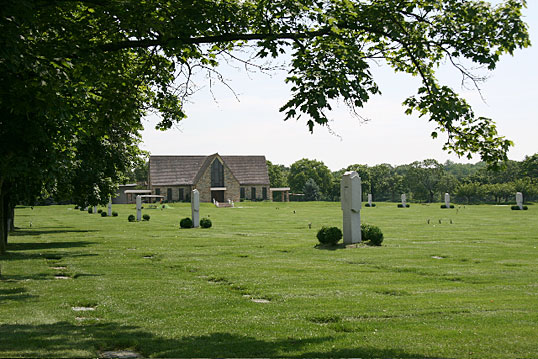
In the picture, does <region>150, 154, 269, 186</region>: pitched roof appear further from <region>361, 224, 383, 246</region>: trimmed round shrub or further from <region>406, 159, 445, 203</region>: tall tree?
<region>361, 224, 383, 246</region>: trimmed round shrub

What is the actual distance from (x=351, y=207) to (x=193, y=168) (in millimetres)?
80178

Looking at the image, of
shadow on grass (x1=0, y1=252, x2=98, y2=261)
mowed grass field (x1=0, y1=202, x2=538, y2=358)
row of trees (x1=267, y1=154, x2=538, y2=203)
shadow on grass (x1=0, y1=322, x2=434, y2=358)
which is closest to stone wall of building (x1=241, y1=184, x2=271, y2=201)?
row of trees (x1=267, y1=154, x2=538, y2=203)

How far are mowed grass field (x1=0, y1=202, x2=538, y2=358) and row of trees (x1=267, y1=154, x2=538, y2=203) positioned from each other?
69.6 meters

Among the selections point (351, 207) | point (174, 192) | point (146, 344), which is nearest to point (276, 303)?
point (146, 344)

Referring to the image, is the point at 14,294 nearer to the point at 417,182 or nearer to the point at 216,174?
the point at 216,174

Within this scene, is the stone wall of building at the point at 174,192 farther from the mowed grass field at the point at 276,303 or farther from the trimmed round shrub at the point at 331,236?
the trimmed round shrub at the point at 331,236

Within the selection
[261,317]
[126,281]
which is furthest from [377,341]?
[126,281]

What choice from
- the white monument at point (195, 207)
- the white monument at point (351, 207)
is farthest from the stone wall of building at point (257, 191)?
the white monument at point (351, 207)

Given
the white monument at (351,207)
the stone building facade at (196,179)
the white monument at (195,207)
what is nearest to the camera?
the white monument at (351,207)

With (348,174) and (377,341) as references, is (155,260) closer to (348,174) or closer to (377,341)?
(348,174)

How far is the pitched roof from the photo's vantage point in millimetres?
97375

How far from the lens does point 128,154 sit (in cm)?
2678

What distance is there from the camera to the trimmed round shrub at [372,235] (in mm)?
21797

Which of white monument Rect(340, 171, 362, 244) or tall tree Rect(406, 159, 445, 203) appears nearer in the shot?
white monument Rect(340, 171, 362, 244)
